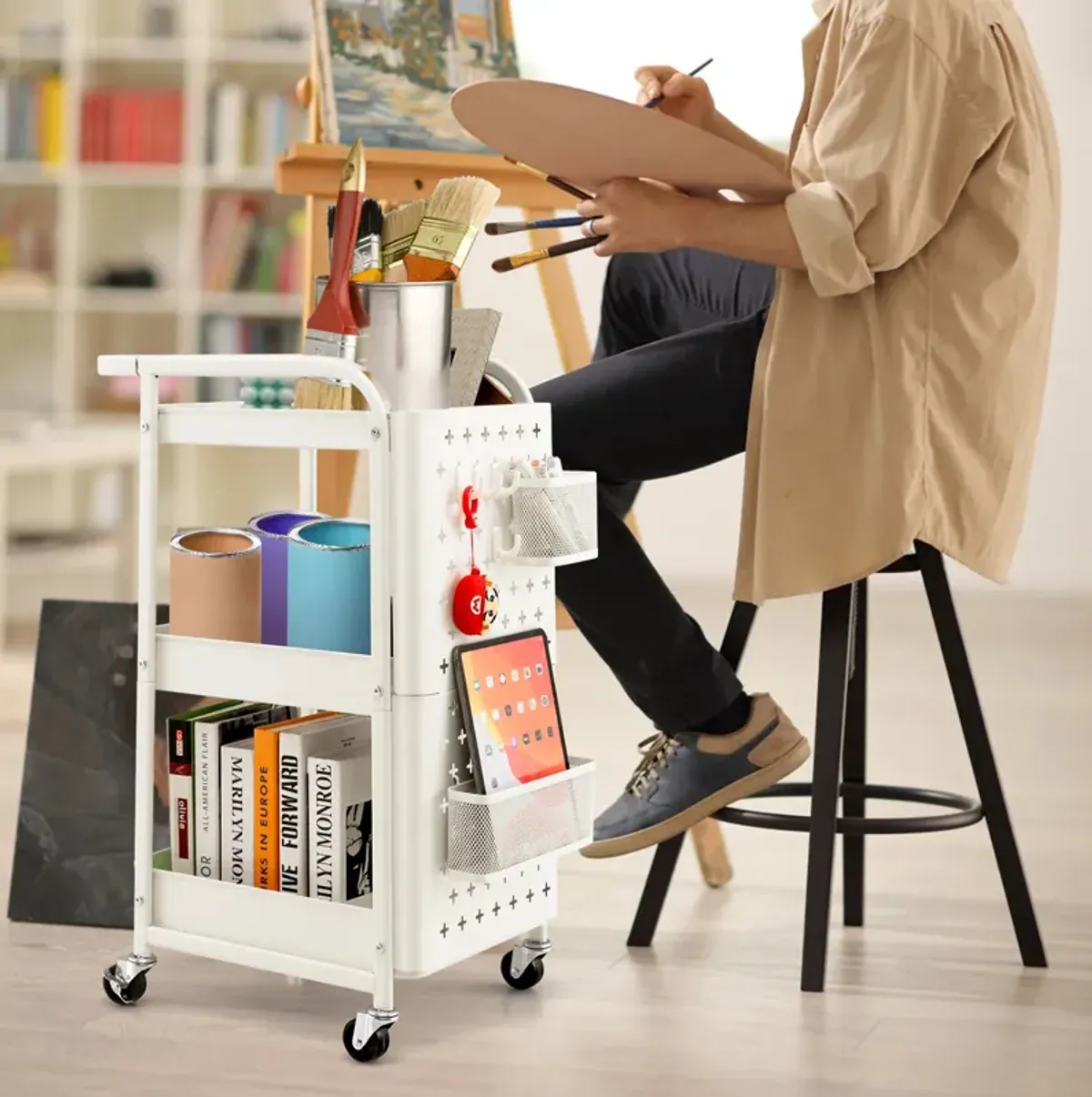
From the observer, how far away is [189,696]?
210 cm

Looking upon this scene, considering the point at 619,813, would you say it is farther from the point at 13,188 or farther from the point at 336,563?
the point at 13,188

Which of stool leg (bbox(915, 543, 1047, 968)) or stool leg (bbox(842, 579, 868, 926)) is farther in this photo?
stool leg (bbox(842, 579, 868, 926))

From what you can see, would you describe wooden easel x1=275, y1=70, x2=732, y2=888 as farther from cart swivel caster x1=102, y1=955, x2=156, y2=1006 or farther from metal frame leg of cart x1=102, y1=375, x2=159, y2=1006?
cart swivel caster x1=102, y1=955, x2=156, y2=1006

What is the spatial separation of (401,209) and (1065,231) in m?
4.18

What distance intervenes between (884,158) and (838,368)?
22cm

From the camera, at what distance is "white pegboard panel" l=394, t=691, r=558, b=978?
1631mm

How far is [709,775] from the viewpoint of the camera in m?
1.94

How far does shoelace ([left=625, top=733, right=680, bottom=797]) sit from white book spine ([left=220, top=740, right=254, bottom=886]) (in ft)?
1.48

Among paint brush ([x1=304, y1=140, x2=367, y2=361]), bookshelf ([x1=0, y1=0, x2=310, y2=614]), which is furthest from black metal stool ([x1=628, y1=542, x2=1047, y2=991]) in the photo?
bookshelf ([x1=0, y1=0, x2=310, y2=614])

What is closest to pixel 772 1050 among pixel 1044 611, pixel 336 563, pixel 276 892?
pixel 276 892

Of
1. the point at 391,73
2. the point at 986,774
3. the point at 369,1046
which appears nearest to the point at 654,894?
the point at 986,774

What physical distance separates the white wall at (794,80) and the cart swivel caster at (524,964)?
3894mm

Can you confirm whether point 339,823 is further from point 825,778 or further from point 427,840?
point 825,778

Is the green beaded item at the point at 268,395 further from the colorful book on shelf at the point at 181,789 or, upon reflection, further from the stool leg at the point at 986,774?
the stool leg at the point at 986,774
